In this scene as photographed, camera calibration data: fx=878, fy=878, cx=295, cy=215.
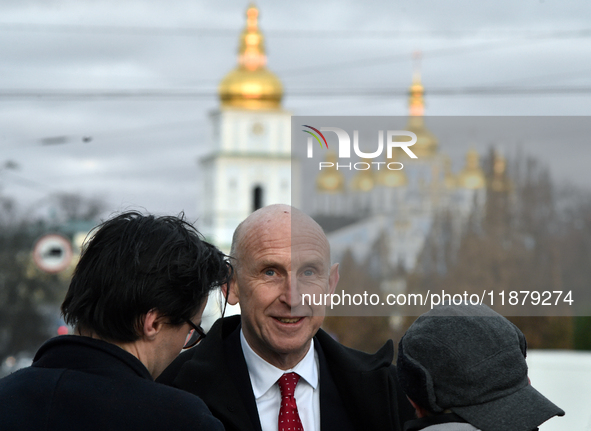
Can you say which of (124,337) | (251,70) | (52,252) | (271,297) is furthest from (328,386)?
(251,70)

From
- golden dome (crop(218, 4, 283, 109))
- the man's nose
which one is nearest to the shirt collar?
the man's nose

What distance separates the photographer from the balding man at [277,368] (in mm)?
3162

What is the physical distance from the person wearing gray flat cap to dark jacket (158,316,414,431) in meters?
0.83

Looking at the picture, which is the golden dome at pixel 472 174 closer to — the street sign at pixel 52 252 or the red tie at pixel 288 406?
the red tie at pixel 288 406

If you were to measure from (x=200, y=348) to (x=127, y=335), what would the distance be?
1.05 metres

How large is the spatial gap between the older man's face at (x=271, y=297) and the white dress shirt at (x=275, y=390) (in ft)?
0.10

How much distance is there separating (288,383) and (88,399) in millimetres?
1247

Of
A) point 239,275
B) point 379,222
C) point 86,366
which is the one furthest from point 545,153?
point 86,366

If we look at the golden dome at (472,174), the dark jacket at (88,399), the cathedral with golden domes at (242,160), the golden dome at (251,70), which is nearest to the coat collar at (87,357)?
the dark jacket at (88,399)

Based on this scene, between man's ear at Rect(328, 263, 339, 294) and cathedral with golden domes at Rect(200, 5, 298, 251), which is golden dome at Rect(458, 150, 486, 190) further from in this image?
cathedral with golden domes at Rect(200, 5, 298, 251)

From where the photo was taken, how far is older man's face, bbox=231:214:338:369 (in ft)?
10.5

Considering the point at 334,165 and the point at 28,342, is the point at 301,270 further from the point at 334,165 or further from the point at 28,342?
the point at 28,342

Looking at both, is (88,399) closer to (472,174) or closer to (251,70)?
(472,174)

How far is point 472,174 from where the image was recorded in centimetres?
271
